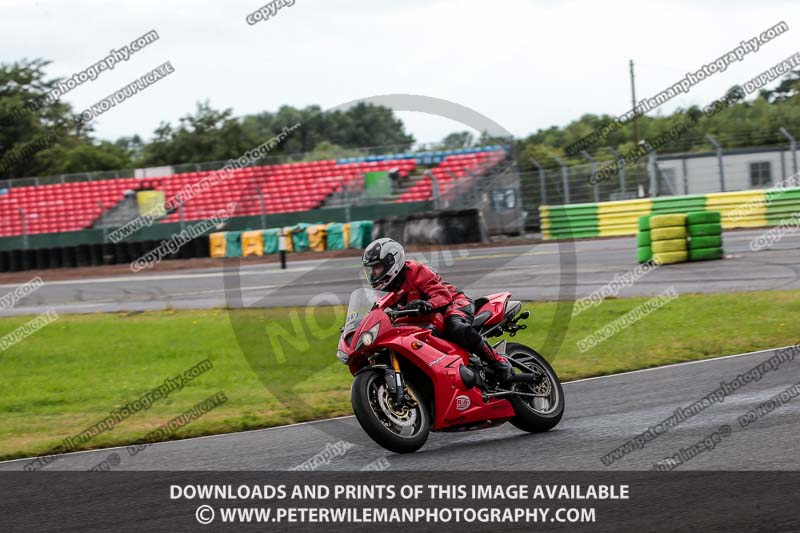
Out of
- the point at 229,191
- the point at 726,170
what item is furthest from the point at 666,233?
the point at 229,191

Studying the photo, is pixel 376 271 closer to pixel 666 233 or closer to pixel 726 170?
pixel 666 233

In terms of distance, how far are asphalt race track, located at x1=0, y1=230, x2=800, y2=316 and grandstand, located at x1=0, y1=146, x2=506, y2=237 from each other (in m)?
7.71

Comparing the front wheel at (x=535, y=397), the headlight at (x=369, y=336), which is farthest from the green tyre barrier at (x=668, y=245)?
the headlight at (x=369, y=336)

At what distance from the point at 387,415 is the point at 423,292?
994 millimetres

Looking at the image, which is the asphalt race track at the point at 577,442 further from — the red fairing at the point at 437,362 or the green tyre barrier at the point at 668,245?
the green tyre barrier at the point at 668,245

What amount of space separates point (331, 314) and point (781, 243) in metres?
11.4

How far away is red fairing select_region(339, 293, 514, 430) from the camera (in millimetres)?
6992

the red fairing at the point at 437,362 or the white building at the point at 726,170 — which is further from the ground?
the white building at the point at 726,170

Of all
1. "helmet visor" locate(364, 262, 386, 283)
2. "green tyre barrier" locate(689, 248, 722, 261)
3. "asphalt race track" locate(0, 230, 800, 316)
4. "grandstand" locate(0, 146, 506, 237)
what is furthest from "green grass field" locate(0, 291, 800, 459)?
"grandstand" locate(0, 146, 506, 237)

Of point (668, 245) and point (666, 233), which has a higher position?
point (666, 233)

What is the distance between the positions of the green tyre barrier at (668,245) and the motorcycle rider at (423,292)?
43.8 ft

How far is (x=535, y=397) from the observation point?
7664mm

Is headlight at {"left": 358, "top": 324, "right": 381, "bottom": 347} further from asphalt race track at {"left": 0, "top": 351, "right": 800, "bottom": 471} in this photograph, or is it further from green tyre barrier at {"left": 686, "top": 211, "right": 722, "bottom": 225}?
green tyre barrier at {"left": 686, "top": 211, "right": 722, "bottom": 225}

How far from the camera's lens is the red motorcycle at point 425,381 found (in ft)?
22.6
